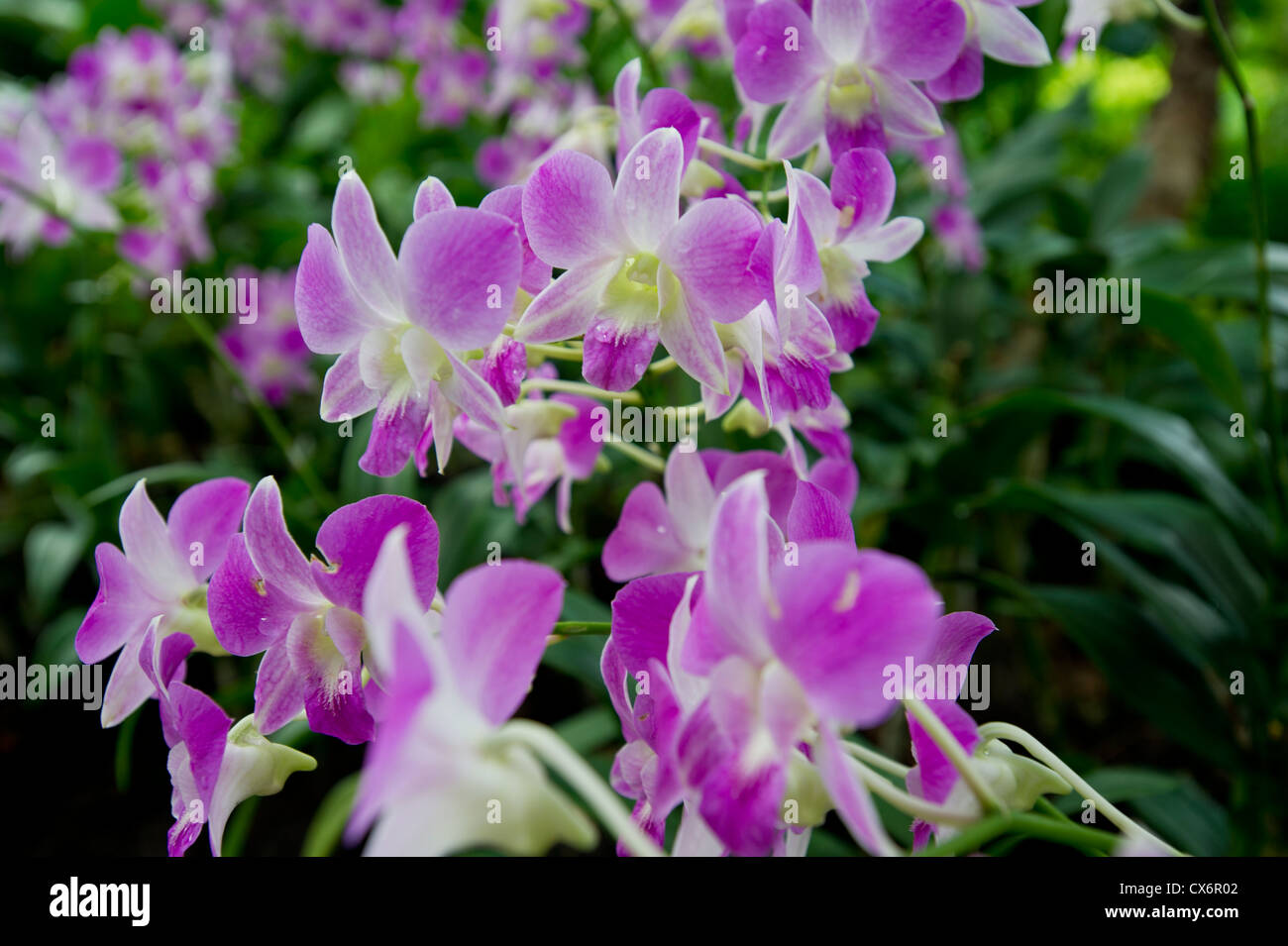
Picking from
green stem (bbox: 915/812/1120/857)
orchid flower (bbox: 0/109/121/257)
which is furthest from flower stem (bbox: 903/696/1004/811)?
orchid flower (bbox: 0/109/121/257)

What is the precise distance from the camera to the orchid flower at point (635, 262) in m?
0.39

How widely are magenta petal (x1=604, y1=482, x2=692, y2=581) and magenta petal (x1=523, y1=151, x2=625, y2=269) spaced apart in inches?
5.6

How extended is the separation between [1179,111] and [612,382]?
1.85 metres

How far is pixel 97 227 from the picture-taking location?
1.37 metres

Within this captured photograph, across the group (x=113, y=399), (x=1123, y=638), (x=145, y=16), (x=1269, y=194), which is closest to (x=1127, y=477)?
(x=1269, y=194)

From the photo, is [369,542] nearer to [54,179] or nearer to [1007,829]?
[1007,829]

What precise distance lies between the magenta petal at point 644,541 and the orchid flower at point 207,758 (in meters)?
0.20

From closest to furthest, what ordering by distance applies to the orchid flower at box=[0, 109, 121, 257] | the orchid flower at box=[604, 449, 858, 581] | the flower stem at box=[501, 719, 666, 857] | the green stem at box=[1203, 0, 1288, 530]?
the flower stem at box=[501, 719, 666, 857], the orchid flower at box=[604, 449, 858, 581], the green stem at box=[1203, 0, 1288, 530], the orchid flower at box=[0, 109, 121, 257]

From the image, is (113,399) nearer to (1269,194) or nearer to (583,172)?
(583,172)

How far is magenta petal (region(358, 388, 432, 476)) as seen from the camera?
0.43 metres

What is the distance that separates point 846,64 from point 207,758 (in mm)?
486

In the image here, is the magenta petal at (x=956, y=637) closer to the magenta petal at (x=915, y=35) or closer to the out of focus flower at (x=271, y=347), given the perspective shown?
the magenta petal at (x=915, y=35)

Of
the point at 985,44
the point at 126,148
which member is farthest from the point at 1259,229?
the point at 126,148

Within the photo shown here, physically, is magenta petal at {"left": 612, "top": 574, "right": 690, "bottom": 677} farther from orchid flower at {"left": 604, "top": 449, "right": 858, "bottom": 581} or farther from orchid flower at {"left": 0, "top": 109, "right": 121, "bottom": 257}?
orchid flower at {"left": 0, "top": 109, "right": 121, "bottom": 257}
